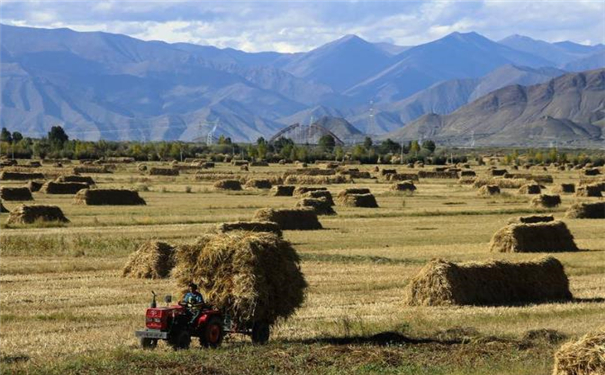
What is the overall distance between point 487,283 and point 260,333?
7949mm

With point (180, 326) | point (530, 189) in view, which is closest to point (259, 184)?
point (530, 189)

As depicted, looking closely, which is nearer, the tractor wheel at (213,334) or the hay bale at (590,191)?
the tractor wheel at (213,334)

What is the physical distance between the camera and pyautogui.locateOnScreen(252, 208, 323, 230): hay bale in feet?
148

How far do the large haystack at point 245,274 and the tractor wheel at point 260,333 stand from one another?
110 mm

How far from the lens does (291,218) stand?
45.8m

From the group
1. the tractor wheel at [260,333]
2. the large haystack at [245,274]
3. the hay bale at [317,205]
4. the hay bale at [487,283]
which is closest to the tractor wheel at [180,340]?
the large haystack at [245,274]

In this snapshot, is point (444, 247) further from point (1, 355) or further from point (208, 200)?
point (208, 200)

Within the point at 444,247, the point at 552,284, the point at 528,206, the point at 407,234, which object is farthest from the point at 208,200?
the point at 552,284

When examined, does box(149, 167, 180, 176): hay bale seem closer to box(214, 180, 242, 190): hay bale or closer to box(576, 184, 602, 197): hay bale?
box(214, 180, 242, 190): hay bale

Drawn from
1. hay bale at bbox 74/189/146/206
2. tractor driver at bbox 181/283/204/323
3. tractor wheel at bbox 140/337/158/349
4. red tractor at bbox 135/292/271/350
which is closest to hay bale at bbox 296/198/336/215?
hay bale at bbox 74/189/146/206

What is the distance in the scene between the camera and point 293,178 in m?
86.2

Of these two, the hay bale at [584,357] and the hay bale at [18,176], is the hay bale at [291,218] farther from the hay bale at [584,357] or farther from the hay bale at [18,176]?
the hay bale at [18,176]

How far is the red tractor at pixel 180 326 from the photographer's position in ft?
57.0

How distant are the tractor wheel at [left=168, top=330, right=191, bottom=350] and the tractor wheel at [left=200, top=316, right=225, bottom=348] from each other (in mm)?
267
